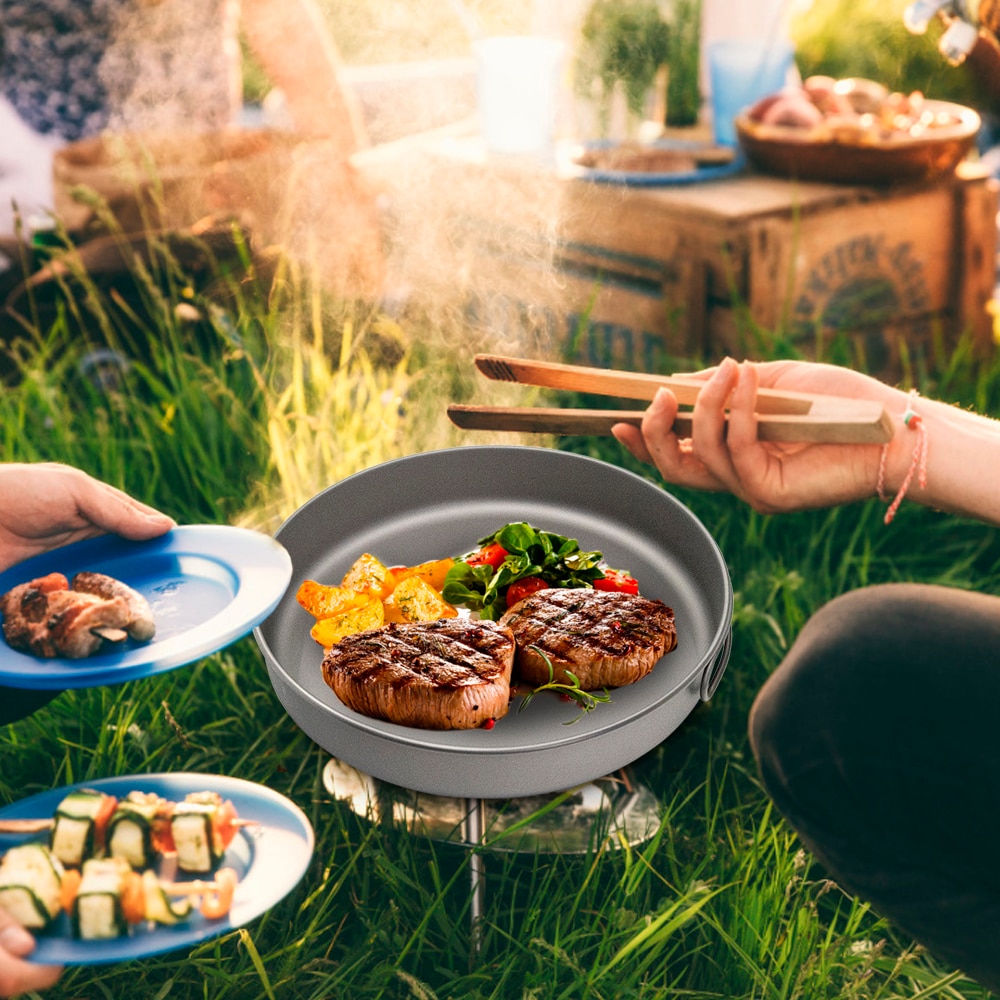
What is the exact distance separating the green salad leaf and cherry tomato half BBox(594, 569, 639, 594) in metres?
0.01

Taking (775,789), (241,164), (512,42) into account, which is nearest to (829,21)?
(512,42)

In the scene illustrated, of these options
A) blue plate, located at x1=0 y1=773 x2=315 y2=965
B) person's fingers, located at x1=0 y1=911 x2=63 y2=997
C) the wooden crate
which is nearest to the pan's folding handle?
blue plate, located at x1=0 y1=773 x2=315 y2=965

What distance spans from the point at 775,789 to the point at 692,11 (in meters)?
4.76

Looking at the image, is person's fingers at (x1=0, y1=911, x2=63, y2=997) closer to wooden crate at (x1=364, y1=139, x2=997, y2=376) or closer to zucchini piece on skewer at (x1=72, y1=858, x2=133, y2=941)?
zucchini piece on skewer at (x1=72, y1=858, x2=133, y2=941)

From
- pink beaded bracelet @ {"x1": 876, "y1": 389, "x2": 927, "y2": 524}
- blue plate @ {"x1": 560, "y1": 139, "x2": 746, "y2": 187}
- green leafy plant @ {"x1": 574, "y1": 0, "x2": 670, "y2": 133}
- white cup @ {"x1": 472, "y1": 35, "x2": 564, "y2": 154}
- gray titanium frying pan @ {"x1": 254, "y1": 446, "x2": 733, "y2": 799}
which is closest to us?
gray titanium frying pan @ {"x1": 254, "y1": 446, "x2": 733, "y2": 799}

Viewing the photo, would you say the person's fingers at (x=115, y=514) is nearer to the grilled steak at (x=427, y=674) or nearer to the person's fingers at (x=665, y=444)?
the grilled steak at (x=427, y=674)

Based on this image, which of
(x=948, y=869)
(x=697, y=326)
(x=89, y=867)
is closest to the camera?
(x=89, y=867)

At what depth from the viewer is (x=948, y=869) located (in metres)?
1.49

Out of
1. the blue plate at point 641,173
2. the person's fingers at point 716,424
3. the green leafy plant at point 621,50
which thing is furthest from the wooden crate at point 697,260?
the person's fingers at point 716,424

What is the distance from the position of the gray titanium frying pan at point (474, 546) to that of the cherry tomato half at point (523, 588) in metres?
0.22

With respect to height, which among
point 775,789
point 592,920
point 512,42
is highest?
point 512,42

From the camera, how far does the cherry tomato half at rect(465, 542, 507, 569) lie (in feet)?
6.03

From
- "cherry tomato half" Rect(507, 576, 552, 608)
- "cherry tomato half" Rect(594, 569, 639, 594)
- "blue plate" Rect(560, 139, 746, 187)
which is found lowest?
"cherry tomato half" Rect(594, 569, 639, 594)

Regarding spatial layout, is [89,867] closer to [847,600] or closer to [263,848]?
[263,848]
